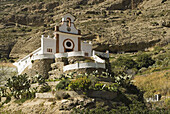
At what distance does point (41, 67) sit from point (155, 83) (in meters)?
19.9

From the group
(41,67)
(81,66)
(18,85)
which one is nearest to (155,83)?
(81,66)

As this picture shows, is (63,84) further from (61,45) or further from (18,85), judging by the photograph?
(61,45)

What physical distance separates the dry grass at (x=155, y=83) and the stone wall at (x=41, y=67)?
16.2m

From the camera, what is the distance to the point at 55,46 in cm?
4541

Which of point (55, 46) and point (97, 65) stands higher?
point (55, 46)

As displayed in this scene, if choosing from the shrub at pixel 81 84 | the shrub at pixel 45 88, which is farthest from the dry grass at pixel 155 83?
the shrub at pixel 45 88

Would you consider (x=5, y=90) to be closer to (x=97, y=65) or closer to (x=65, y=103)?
(x=65, y=103)

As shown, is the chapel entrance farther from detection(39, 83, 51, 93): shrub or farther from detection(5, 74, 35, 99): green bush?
detection(39, 83, 51, 93): shrub

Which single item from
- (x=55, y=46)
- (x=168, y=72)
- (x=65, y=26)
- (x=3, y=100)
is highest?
(x=65, y=26)

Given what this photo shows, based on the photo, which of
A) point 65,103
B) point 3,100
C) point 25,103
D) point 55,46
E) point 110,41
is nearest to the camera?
point 65,103

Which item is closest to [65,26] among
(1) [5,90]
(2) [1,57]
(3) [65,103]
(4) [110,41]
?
(1) [5,90]

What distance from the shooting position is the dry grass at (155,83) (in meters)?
41.9

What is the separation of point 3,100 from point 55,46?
44.9ft

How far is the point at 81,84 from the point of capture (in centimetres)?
3159
